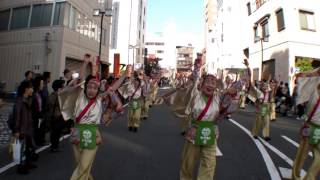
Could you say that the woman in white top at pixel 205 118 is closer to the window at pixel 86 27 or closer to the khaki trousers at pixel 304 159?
the khaki trousers at pixel 304 159

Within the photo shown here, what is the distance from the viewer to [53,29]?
25.6 m

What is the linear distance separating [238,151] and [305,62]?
21.7m

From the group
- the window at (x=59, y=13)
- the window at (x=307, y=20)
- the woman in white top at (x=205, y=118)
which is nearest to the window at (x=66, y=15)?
the window at (x=59, y=13)

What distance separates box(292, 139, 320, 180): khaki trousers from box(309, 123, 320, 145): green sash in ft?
0.24

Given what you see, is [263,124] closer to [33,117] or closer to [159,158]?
[159,158]

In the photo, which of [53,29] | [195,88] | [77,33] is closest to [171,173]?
[195,88]

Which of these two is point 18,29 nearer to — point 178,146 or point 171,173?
point 178,146

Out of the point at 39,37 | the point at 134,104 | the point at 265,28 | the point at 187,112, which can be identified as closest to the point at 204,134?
the point at 187,112

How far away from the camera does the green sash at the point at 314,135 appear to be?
5.95 metres

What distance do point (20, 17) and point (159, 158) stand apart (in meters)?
22.6

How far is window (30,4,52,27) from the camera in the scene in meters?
26.1

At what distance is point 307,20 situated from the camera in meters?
32.3

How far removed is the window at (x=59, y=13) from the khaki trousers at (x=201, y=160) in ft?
69.8

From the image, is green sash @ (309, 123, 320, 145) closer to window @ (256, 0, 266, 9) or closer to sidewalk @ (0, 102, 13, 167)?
sidewalk @ (0, 102, 13, 167)
